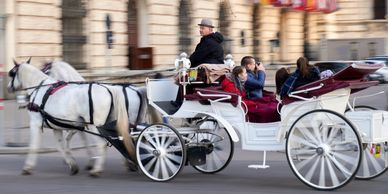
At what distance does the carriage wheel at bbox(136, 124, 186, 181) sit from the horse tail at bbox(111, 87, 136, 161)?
0.19m

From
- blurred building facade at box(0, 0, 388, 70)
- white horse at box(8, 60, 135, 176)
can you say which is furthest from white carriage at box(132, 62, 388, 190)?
blurred building facade at box(0, 0, 388, 70)

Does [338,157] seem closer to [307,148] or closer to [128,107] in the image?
[307,148]

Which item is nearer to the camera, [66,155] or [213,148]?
[213,148]

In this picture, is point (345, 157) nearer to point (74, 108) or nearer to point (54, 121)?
point (74, 108)

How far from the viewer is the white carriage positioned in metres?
8.51

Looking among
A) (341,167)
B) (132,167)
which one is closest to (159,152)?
(132,167)

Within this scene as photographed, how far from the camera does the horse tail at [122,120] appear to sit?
9664mm

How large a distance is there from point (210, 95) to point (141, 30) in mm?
22135

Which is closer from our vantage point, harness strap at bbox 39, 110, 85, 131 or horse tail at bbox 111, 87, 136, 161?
horse tail at bbox 111, 87, 136, 161

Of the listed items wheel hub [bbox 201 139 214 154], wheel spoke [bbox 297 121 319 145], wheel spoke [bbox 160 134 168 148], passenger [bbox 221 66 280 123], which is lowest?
wheel hub [bbox 201 139 214 154]

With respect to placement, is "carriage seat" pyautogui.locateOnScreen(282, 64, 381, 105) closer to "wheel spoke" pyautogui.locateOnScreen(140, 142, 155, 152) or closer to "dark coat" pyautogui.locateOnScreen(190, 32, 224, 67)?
"dark coat" pyautogui.locateOnScreen(190, 32, 224, 67)

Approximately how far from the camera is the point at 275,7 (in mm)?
42781

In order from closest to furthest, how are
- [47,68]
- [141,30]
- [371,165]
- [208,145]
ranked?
[371,165] < [208,145] < [47,68] < [141,30]

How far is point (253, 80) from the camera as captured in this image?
9.74 metres
